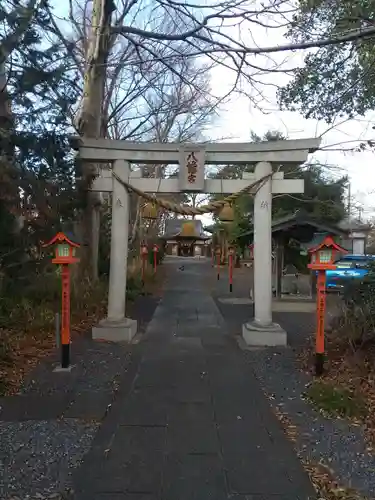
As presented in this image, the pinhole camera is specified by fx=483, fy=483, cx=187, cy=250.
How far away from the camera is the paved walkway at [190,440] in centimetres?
360

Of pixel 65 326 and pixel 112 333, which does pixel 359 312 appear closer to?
pixel 65 326

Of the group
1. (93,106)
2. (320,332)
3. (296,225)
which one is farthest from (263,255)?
(296,225)

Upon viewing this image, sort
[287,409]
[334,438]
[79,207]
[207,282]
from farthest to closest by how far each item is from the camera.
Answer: [207,282]
[79,207]
[287,409]
[334,438]

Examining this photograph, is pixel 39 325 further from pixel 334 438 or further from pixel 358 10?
pixel 358 10

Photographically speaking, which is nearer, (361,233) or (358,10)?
(358,10)

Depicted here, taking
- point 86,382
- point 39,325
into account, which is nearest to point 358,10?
point 86,382

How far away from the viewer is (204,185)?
369 inches

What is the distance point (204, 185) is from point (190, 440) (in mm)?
5733

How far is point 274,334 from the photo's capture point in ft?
29.4

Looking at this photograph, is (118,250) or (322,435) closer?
(322,435)

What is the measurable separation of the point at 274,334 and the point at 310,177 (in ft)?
61.6

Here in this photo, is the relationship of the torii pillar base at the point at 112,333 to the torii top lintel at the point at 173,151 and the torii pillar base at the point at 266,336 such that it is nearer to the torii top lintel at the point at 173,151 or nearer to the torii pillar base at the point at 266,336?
the torii pillar base at the point at 266,336

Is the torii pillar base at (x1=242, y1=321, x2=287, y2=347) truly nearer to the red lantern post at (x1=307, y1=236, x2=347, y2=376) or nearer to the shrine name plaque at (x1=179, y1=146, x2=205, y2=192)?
the red lantern post at (x1=307, y1=236, x2=347, y2=376)

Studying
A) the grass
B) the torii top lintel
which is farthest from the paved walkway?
the torii top lintel
